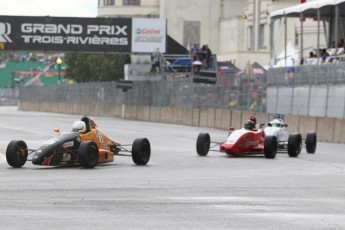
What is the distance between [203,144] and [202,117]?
26.3 meters

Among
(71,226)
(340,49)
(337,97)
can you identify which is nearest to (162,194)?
(71,226)

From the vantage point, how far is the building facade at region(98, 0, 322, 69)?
3317 inches

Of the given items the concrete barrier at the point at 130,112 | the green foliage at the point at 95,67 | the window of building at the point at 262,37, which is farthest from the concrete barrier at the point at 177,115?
the green foliage at the point at 95,67

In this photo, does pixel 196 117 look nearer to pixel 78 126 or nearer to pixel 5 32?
pixel 5 32

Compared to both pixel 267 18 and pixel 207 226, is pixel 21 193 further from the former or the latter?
pixel 267 18

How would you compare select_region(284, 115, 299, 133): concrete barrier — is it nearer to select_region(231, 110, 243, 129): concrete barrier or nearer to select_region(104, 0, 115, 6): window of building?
select_region(231, 110, 243, 129): concrete barrier

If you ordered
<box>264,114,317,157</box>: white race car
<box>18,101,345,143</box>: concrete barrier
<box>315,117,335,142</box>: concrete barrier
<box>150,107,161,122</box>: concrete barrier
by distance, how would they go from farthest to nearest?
<box>150,107,161,122</box>: concrete barrier
<box>18,101,345,143</box>: concrete barrier
<box>315,117,335,142</box>: concrete barrier
<box>264,114,317,157</box>: white race car

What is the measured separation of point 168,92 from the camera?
58.3 m

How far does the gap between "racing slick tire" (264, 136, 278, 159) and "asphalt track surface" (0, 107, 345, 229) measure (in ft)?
0.64

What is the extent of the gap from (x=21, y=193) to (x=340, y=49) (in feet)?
91.5

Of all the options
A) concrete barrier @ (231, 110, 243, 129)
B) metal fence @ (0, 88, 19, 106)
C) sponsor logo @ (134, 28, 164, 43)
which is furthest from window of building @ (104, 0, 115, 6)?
concrete barrier @ (231, 110, 243, 129)

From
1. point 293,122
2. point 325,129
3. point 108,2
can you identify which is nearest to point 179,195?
point 325,129

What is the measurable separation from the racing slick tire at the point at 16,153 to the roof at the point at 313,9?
2347cm

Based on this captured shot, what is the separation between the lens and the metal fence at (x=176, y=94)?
4628cm
